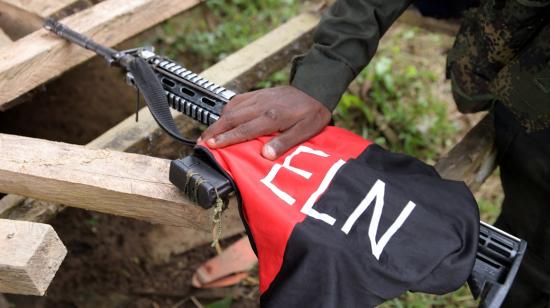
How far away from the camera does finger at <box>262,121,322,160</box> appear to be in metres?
1.40

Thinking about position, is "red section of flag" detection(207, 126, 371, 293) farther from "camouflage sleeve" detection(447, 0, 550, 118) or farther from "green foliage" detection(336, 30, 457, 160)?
"green foliage" detection(336, 30, 457, 160)

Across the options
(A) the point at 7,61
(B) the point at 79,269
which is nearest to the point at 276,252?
(A) the point at 7,61

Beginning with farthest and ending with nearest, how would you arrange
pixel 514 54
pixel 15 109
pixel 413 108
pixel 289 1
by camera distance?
pixel 289 1 → pixel 413 108 → pixel 15 109 → pixel 514 54

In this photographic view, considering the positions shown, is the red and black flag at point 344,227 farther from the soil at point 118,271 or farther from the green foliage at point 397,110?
the green foliage at point 397,110

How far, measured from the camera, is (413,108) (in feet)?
10.6

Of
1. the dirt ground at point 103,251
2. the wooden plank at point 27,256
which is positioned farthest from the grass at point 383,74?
the wooden plank at point 27,256

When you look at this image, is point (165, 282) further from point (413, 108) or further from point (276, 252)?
point (413, 108)

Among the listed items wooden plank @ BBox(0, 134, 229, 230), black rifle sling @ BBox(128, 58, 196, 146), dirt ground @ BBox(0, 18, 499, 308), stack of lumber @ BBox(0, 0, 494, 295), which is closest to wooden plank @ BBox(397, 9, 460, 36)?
stack of lumber @ BBox(0, 0, 494, 295)

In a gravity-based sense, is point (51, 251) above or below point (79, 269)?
above

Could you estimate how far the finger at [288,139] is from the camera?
4.60 ft

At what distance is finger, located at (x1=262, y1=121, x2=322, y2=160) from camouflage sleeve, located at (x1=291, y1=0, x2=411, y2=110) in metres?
0.16

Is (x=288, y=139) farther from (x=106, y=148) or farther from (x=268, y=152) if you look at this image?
(x=106, y=148)

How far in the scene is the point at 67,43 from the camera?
1902 millimetres

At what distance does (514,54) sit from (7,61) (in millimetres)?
1543
